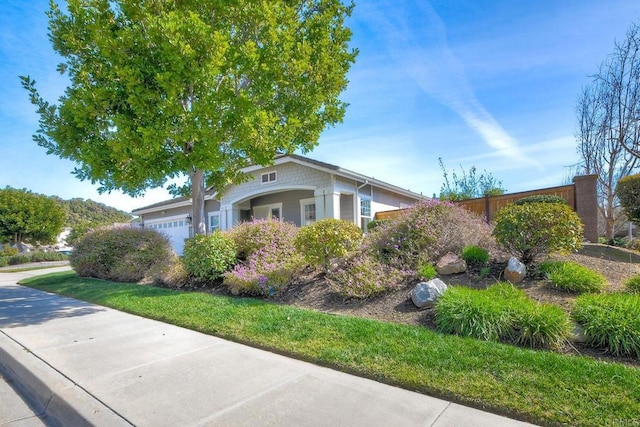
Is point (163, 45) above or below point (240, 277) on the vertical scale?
above

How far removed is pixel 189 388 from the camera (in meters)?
3.38

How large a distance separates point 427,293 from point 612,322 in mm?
2170

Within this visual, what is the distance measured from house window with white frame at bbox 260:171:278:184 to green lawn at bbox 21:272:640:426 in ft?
35.1

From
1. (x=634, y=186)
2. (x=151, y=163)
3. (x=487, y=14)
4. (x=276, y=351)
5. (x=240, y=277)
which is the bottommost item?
(x=276, y=351)

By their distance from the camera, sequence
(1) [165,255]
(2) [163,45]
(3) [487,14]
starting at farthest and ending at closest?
(1) [165,255]
(3) [487,14]
(2) [163,45]

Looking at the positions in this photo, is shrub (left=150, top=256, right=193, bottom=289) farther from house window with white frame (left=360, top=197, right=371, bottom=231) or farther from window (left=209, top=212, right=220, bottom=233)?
window (left=209, top=212, right=220, bottom=233)

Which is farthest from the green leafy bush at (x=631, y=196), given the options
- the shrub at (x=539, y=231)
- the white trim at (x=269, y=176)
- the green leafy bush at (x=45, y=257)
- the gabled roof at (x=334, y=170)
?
the green leafy bush at (x=45, y=257)

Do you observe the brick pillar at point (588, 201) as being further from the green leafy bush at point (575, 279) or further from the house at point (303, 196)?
the house at point (303, 196)

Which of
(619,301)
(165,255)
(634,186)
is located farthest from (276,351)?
(634,186)

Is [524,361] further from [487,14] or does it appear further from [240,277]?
[487,14]

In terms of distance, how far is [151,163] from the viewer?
7.68 metres

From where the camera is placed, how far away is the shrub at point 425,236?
22.8 feet

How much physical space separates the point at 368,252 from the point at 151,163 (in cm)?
518

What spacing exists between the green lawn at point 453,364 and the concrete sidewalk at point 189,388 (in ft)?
0.55
